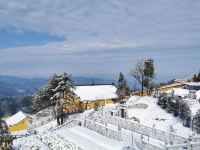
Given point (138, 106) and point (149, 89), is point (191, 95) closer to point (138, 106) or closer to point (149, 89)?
point (138, 106)

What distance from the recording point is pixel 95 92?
308 feet

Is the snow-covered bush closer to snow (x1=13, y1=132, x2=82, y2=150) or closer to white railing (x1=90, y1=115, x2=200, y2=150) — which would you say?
white railing (x1=90, y1=115, x2=200, y2=150)

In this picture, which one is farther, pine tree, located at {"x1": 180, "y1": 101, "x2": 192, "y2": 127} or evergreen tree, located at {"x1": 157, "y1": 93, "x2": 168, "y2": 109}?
evergreen tree, located at {"x1": 157, "y1": 93, "x2": 168, "y2": 109}

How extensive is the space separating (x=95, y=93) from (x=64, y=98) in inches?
1090

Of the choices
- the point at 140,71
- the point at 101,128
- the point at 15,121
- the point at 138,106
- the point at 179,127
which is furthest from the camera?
the point at 15,121

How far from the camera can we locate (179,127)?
156ft

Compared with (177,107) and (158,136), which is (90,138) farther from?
(177,107)

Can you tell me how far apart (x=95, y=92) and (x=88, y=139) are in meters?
57.4

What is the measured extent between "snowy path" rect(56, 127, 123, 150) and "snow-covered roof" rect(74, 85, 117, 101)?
46.6 m

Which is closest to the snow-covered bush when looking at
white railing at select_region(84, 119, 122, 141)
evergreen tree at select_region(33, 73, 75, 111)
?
white railing at select_region(84, 119, 122, 141)

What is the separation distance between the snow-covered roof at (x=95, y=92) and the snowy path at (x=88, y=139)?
4660cm

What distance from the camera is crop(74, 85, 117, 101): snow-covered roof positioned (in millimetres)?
90400

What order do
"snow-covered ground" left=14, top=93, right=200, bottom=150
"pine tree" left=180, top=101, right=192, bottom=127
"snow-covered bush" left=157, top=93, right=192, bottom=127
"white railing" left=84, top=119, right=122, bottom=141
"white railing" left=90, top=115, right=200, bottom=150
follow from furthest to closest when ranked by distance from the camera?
"snow-covered bush" left=157, top=93, right=192, bottom=127
"pine tree" left=180, top=101, right=192, bottom=127
"white railing" left=84, top=119, right=122, bottom=141
"snow-covered ground" left=14, top=93, right=200, bottom=150
"white railing" left=90, top=115, right=200, bottom=150

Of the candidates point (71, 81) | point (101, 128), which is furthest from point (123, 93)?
point (101, 128)
